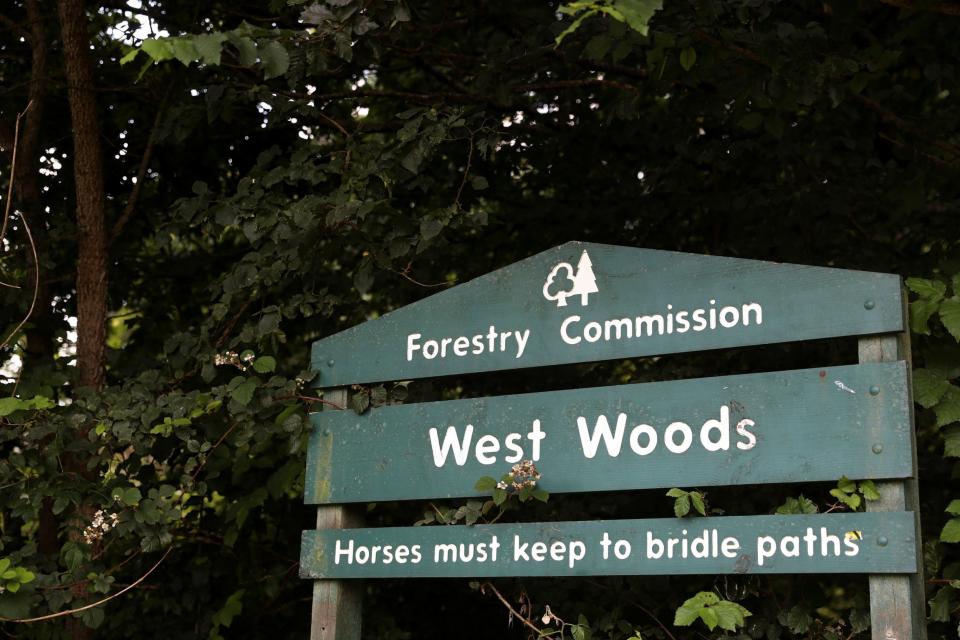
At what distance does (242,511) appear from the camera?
173 inches

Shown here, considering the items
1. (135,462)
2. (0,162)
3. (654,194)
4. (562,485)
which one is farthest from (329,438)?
(654,194)

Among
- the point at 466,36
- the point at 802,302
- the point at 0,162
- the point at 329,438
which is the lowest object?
the point at 329,438

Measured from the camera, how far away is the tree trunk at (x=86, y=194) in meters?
4.38

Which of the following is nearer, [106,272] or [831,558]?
[831,558]

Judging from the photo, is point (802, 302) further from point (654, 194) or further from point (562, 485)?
point (654, 194)

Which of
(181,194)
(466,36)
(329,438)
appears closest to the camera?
(329,438)

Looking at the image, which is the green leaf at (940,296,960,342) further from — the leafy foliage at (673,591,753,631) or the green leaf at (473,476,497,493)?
the green leaf at (473,476,497,493)

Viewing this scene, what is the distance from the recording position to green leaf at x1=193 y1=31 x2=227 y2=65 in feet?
9.21

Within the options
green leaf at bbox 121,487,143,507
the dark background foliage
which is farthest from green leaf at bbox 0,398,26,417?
green leaf at bbox 121,487,143,507

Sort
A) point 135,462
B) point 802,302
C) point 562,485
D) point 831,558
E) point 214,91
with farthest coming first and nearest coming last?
point 214,91 < point 135,462 < point 562,485 < point 802,302 < point 831,558

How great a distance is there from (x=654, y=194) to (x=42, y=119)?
9.59ft

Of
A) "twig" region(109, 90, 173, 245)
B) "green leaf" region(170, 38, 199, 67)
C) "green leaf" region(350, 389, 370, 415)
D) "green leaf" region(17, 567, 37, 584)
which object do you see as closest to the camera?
"green leaf" region(170, 38, 199, 67)

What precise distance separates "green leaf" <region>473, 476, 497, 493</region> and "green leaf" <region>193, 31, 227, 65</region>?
4.15ft

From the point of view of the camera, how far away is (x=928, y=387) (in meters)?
3.11
